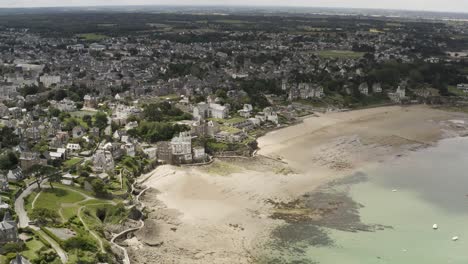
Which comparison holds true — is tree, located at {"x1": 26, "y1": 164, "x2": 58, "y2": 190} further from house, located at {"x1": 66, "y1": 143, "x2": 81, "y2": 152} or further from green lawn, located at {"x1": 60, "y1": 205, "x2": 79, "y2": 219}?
house, located at {"x1": 66, "y1": 143, "x2": 81, "y2": 152}

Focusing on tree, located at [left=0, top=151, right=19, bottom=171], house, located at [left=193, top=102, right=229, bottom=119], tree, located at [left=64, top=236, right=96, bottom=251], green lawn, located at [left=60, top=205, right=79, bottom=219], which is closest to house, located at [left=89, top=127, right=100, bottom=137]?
tree, located at [left=0, top=151, right=19, bottom=171]

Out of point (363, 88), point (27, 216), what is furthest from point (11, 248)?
point (363, 88)

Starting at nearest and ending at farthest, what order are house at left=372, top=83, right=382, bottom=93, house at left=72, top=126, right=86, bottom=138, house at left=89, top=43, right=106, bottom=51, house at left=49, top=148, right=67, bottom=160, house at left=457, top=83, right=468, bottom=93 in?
1. house at left=49, top=148, right=67, bottom=160
2. house at left=72, top=126, right=86, bottom=138
3. house at left=372, top=83, right=382, bottom=93
4. house at left=457, top=83, right=468, bottom=93
5. house at left=89, top=43, right=106, bottom=51

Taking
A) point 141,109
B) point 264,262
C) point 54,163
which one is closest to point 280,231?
point 264,262

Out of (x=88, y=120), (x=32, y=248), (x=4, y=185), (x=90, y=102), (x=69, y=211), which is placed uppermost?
(x=4, y=185)

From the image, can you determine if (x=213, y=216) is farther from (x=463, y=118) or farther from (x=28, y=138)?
(x=463, y=118)

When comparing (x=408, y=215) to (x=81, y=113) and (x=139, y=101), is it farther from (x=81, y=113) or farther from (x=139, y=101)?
(x=139, y=101)

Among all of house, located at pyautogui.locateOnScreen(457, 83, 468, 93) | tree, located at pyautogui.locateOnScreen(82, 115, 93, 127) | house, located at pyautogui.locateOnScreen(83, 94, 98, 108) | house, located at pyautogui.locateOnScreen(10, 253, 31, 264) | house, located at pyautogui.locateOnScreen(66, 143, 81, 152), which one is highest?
house, located at pyautogui.locateOnScreen(10, 253, 31, 264)
